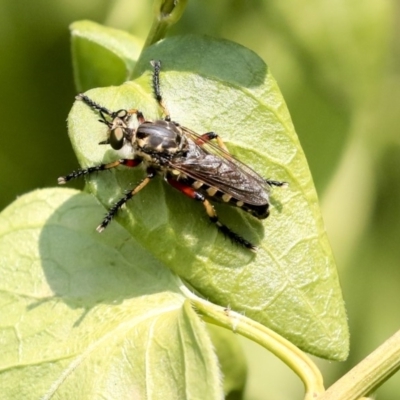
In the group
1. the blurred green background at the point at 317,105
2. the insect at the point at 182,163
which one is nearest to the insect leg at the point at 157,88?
the insect at the point at 182,163

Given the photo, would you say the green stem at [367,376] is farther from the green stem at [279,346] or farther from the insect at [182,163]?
the insect at [182,163]

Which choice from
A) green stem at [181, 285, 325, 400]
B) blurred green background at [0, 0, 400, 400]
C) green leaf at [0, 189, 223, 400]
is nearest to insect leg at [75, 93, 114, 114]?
green leaf at [0, 189, 223, 400]

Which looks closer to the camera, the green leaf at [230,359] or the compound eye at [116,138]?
the compound eye at [116,138]

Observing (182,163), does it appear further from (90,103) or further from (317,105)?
(317,105)

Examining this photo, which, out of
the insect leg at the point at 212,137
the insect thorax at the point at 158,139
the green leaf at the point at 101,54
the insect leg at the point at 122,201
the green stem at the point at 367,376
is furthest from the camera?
the green leaf at the point at 101,54

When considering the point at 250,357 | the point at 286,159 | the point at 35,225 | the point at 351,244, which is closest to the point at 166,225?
the point at 286,159

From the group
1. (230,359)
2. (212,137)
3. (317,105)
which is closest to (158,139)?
(212,137)

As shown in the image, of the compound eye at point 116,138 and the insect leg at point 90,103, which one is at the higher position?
the insect leg at point 90,103

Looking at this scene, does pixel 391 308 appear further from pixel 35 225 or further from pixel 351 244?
pixel 35 225
